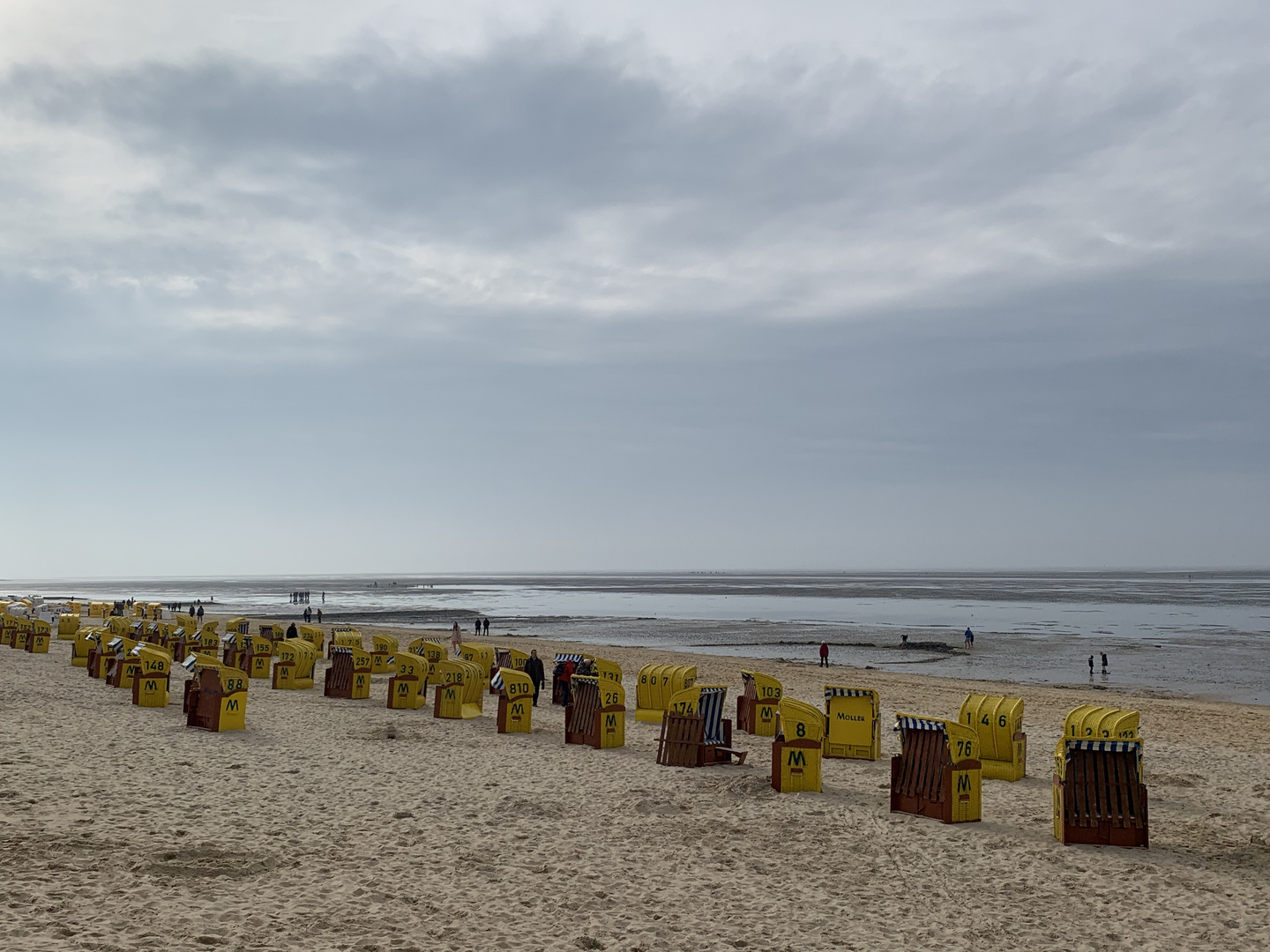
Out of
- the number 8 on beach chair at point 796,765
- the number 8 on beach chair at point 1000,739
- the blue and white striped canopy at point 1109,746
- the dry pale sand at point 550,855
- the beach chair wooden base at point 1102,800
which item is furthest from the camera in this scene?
the number 8 on beach chair at point 1000,739

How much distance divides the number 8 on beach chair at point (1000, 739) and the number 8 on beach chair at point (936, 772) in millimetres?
1742

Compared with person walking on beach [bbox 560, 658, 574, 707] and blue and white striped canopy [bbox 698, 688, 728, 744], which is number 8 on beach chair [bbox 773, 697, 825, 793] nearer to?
blue and white striped canopy [bbox 698, 688, 728, 744]

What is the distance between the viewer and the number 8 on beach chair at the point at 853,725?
52.2 ft

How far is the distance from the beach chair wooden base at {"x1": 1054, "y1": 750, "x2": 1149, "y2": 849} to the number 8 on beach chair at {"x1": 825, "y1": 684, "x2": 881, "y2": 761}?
489cm

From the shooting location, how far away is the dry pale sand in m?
7.70

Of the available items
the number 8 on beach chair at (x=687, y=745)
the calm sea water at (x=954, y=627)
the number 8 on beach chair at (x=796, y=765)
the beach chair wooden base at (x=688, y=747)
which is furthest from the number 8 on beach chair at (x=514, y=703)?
the calm sea water at (x=954, y=627)

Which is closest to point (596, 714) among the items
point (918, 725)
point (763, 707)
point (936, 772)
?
point (763, 707)

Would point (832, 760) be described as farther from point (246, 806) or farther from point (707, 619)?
point (707, 619)

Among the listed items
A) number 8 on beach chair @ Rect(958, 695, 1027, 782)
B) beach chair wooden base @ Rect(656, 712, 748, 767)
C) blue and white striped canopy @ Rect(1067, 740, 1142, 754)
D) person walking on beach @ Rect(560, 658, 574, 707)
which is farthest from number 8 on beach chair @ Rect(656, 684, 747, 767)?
person walking on beach @ Rect(560, 658, 574, 707)

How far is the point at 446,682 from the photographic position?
2022 cm

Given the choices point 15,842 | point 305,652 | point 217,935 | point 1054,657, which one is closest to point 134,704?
point 305,652

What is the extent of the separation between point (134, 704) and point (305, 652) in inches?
231

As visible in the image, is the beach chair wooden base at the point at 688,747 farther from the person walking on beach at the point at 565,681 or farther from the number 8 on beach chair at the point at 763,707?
the person walking on beach at the point at 565,681

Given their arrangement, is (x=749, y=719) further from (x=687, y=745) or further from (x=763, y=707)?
(x=687, y=745)
